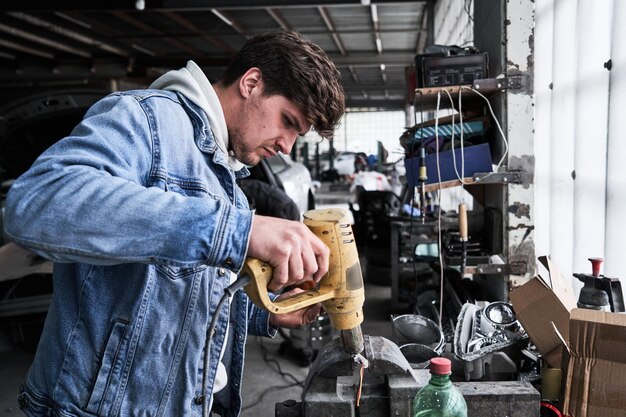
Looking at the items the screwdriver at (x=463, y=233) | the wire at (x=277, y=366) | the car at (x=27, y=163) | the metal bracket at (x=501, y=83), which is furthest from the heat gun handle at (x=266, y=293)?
the car at (x=27, y=163)

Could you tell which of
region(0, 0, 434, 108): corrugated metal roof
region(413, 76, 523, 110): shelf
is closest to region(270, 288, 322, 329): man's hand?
region(413, 76, 523, 110): shelf

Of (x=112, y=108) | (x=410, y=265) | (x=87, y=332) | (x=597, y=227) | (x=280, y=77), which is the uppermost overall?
(x=280, y=77)

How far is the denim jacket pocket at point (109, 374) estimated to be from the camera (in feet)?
3.65

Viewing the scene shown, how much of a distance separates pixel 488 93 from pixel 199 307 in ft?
6.91

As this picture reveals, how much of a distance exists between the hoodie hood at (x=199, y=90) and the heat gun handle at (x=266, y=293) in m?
0.40

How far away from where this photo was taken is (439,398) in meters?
1.20

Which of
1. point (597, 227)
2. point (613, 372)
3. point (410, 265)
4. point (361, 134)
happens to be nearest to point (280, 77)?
point (613, 372)

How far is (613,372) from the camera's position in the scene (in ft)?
4.25

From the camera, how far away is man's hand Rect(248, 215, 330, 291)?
98 centimetres

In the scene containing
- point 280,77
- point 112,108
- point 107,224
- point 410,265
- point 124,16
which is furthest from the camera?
point 124,16

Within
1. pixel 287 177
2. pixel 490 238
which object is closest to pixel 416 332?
pixel 490 238

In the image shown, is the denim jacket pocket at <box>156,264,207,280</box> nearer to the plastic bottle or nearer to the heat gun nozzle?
the heat gun nozzle

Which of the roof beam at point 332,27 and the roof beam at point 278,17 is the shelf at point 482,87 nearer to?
the roof beam at point 332,27

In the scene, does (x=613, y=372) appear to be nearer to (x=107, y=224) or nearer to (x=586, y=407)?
(x=586, y=407)
